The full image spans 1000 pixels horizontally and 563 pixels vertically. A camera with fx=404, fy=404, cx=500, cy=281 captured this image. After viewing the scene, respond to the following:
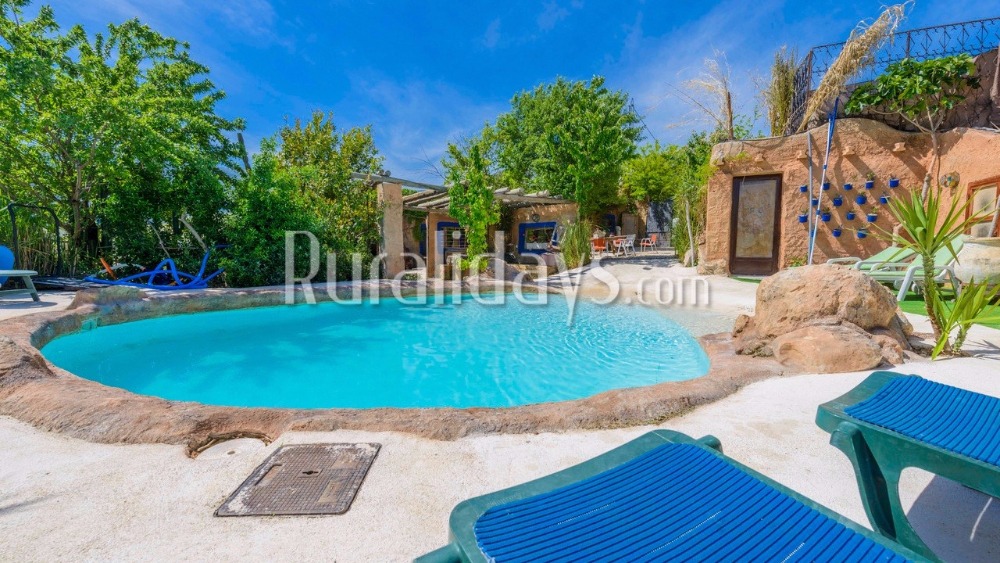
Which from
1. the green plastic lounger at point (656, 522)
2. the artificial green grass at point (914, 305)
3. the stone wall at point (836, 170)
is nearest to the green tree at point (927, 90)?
the stone wall at point (836, 170)

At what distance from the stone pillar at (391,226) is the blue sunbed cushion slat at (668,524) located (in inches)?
443

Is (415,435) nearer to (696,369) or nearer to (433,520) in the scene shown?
(433,520)

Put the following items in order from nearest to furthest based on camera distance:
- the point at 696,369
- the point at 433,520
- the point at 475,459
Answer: the point at 433,520 → the point at 475,459 → the point at 696,369

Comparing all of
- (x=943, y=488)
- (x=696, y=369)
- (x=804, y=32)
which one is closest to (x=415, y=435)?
(x=943, y=488)

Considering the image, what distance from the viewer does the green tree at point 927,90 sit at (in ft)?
27.9

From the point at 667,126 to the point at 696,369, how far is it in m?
10.0

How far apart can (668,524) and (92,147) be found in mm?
11776

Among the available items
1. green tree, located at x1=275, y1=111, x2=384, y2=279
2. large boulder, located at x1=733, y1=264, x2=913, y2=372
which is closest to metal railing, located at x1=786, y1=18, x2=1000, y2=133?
large boulder, located at x1=733, y1=264, x2=913, y2=372

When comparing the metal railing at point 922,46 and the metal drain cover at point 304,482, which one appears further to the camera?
the metal railing at point 922,46

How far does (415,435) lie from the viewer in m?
2.34

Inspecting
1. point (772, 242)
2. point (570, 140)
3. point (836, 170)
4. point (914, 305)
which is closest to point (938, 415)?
point (914, 305)

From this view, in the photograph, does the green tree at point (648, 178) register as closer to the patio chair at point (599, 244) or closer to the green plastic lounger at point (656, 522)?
the patio chair at point (599, 244)

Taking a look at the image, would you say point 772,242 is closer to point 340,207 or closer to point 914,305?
point 914,305

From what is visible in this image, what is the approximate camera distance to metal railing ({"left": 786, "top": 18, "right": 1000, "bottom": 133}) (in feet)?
31.0
